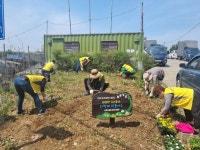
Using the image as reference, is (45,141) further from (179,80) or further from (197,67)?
(179,80)

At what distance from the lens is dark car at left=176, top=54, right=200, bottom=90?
7074 millimetres

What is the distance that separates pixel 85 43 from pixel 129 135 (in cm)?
1505

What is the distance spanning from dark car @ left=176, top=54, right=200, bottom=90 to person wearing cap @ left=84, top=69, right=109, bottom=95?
247 cm

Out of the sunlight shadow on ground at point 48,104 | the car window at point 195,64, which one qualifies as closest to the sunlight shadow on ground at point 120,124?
the sunlight shadow on ground at point 48,104

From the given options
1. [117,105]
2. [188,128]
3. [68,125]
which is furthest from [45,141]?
[188,128]

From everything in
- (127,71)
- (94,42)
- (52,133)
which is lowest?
(52,133)

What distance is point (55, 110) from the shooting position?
713cm

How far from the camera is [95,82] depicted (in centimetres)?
809

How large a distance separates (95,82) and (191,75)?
2.76 m

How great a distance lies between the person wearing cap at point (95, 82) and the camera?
7.86 m

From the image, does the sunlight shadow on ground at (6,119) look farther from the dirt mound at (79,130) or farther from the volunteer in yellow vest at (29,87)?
the volunteer in yellow vest at (29,87)

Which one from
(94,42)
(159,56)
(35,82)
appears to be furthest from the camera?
(159,56)

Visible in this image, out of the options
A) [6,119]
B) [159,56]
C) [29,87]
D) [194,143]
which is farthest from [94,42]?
[194,143]

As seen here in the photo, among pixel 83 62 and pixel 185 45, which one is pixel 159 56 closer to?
pixel 83 62
